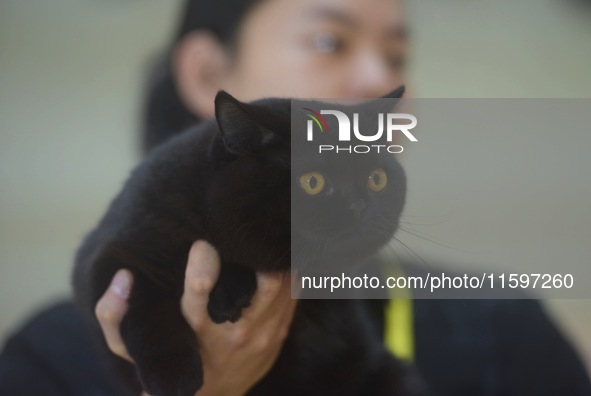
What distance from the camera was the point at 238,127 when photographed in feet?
1.90

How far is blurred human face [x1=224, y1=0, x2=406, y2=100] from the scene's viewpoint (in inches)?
33.8

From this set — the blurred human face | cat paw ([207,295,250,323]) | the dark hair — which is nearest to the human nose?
the blurred human face

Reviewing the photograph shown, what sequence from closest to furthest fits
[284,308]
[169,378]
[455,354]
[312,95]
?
[169,378] → [284,308] → [312,95] → [455,354]

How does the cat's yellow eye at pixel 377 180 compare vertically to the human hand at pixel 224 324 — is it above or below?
above

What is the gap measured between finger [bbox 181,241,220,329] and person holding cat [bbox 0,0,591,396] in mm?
252

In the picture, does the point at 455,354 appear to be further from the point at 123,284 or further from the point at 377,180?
the point at 123,284

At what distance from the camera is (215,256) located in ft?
1.98

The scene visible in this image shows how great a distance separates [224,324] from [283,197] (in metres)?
0.15

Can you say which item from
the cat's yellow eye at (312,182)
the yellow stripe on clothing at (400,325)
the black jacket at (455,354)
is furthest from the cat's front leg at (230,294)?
the black jacket at (455,354)

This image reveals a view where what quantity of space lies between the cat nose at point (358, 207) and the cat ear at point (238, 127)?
0.10 meters

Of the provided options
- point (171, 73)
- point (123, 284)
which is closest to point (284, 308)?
point (123, 284)

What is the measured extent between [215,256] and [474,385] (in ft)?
1.71

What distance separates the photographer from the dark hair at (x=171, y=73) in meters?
0.88

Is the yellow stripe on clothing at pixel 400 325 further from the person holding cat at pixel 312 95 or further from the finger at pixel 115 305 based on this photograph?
the finger at pixel 115 305
